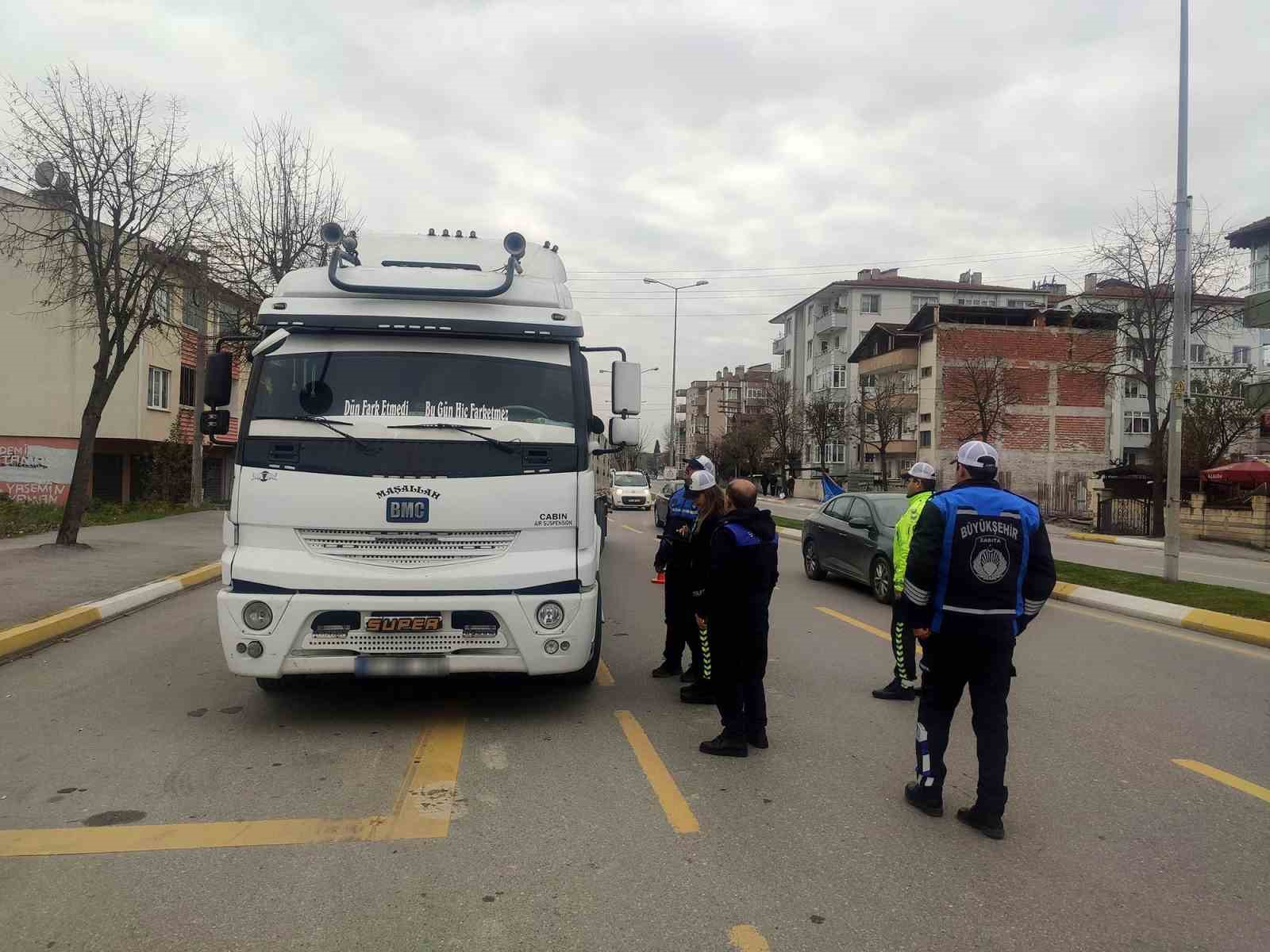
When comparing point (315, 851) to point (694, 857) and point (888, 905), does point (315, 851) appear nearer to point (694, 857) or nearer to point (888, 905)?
point (694, 857)

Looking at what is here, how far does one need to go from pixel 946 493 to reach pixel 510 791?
103 inches

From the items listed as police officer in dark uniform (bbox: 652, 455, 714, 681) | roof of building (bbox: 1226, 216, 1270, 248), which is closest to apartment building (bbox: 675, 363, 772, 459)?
roof of building (bbox: 1226, 216, 1270, 248)

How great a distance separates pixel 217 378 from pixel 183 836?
321cm

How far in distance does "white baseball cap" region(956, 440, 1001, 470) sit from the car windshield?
7742 mm

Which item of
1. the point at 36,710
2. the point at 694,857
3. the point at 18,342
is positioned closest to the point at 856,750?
the point at 694,857

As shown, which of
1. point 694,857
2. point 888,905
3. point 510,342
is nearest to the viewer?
point 888,905

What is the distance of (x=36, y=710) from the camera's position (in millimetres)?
6258

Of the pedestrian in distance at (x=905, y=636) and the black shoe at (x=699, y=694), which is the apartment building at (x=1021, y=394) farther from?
the black shoe at (x=699, y=694)

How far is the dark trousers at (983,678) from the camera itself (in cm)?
421

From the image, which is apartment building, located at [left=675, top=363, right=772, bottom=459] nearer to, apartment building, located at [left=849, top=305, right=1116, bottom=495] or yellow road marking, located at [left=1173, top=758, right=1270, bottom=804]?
apartment building, located at [left=849, top=305, right=1116, bottom=495]

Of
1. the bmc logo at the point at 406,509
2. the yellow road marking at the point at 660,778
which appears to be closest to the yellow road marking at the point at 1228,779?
the yellow road marking at the point at 660,778

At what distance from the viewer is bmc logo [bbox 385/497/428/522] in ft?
18.0

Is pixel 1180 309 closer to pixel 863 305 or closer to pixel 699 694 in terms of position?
pixel 699 694

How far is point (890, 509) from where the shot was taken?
1219cm
